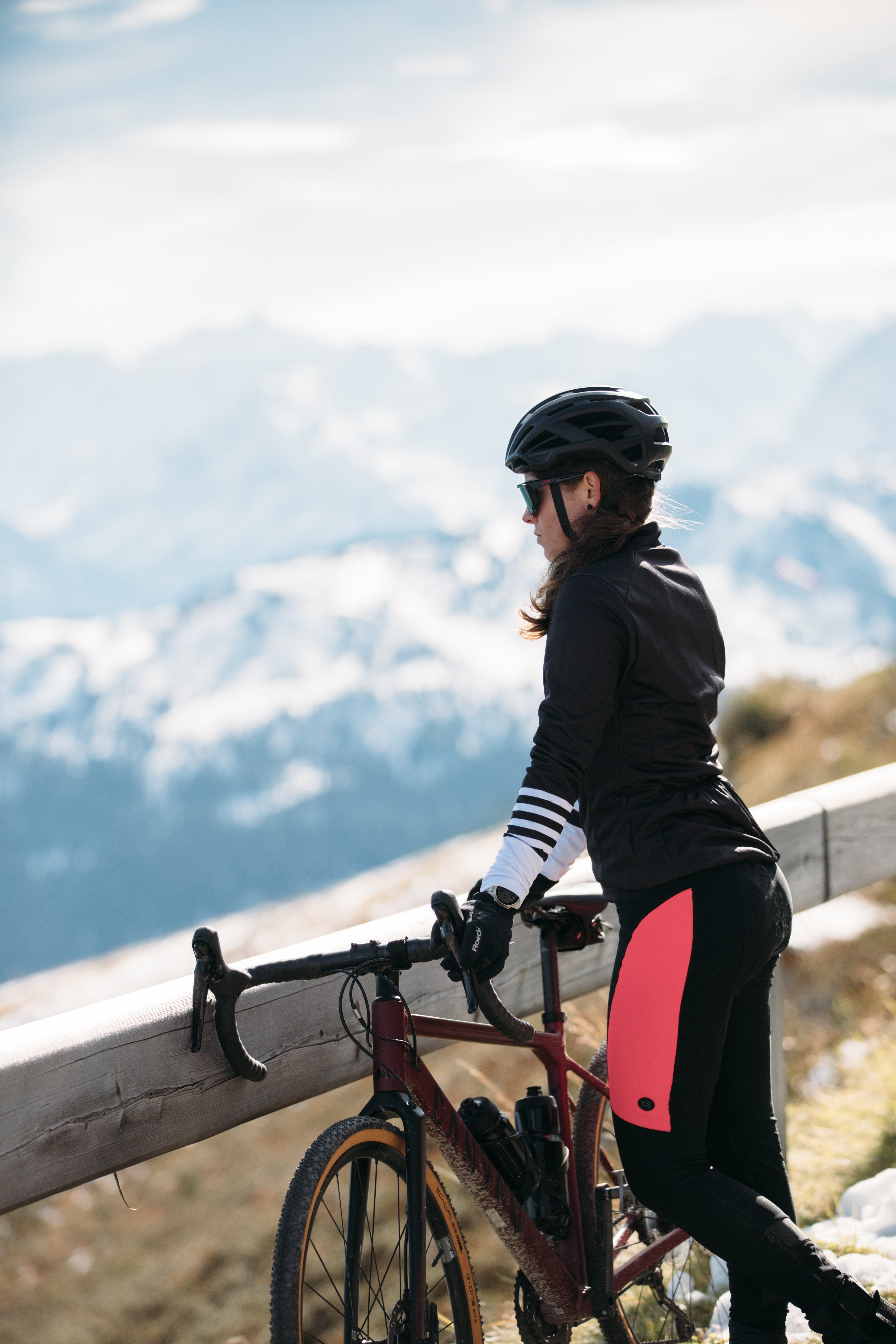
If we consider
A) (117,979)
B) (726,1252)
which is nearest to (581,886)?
(726,1252)

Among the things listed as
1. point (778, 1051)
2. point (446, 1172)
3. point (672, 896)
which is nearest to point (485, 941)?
point (672, 896)

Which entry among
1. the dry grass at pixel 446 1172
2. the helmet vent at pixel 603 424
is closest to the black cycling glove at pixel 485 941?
the helmet vent at pixel 603 424

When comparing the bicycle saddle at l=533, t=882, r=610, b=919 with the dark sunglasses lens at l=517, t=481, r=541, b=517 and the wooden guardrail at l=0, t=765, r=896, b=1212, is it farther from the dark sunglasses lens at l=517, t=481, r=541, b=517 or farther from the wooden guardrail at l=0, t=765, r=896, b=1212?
the dark sunglasses lens at l=517, t=481, r=541, b=517

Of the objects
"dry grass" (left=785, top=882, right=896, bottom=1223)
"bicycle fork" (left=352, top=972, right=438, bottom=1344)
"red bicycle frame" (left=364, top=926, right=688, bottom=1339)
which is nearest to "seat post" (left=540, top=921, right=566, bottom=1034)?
"red bicycle frame" (left=364, top=926, right=688, bottom=1339)

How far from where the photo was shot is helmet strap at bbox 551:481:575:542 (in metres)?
2.60

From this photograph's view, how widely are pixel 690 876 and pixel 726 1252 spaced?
30.8 inches

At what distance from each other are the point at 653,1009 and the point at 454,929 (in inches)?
20.0

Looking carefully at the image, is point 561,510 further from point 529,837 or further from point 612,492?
point 529,837

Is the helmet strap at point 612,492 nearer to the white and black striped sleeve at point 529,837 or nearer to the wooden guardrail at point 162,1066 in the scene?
the white and black striped sleeve at point 529,837

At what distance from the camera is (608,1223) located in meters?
2.85

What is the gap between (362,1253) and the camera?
8.13ft

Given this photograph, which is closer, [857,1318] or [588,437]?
[857,1318]

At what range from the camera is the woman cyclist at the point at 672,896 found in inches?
90.1

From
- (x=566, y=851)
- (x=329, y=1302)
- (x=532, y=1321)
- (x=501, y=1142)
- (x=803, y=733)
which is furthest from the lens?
(x=803, y=733)
